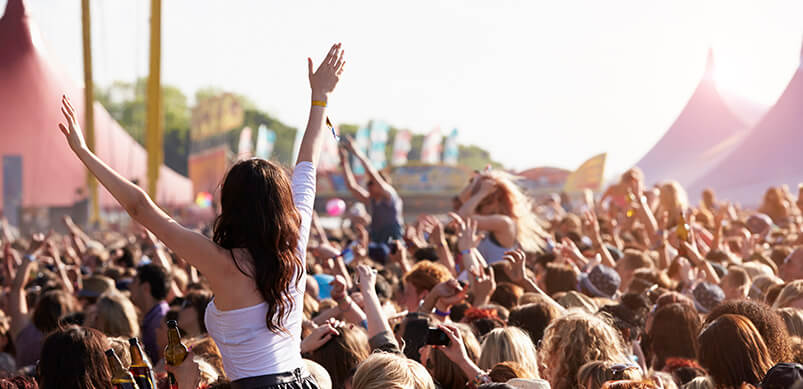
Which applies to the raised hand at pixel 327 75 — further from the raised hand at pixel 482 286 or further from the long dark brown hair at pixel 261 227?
the raised hand at pixel 482 286

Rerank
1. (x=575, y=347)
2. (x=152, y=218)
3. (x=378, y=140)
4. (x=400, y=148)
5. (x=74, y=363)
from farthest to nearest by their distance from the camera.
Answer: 1. (x=400, y=148)
2. (x=378, y=140)
3. (x=575, y=347)
4. (x=74, y=363)
5. (x=152, y=218)

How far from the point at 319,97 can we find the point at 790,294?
280cm

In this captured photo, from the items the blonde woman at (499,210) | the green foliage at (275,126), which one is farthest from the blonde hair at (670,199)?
the green foliage at (275,126)

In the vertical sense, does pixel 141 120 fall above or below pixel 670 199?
below

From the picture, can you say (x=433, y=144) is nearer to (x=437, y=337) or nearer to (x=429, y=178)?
(x=429, y=178)

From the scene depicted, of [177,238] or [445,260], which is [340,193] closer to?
[445,260]

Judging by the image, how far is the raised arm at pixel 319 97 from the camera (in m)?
2.87

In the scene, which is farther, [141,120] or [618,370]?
[141,120]

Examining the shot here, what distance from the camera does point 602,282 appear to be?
18.0 feet

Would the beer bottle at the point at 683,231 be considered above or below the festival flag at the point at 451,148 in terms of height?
above

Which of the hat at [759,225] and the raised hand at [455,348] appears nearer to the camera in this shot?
the raised hand at [455,348]

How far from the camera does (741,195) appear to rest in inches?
939

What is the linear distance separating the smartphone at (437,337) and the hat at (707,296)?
8.16ft

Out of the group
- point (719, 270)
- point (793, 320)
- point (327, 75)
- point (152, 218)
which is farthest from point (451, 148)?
point (152, 218)
